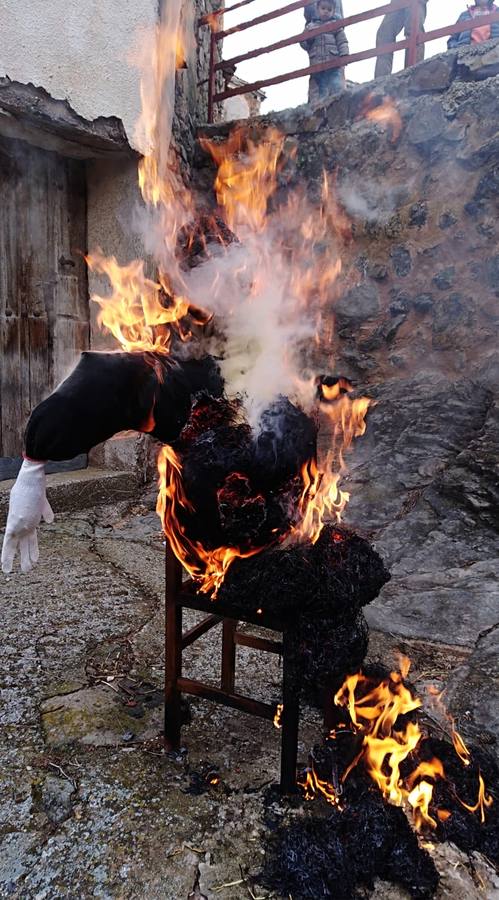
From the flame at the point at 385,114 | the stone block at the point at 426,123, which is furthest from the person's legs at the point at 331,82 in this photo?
the stone block at the point at 426,123

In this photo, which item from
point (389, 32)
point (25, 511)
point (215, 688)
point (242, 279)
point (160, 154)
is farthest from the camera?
point (389, 32)

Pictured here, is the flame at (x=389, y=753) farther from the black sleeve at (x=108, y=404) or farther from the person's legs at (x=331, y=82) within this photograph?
the person's legs at (x=331, y=82)

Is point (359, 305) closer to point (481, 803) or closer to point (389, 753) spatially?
point (389, 753)

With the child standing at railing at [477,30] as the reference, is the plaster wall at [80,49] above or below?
below

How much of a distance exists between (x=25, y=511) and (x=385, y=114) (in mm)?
4517

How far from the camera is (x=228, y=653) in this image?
266cm

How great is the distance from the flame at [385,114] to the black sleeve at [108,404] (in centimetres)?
379

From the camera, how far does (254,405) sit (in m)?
2.16

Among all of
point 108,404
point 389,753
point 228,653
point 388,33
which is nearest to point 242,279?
point 108,404

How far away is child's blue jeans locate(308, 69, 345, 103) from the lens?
5.40m

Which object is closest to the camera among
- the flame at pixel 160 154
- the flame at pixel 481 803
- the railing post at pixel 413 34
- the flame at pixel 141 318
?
the flame at pixel 481 803

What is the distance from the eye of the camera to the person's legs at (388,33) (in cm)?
544

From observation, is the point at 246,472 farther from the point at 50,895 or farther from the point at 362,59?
the point at 362,59

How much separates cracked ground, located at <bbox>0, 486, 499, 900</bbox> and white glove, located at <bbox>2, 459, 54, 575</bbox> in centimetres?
81
